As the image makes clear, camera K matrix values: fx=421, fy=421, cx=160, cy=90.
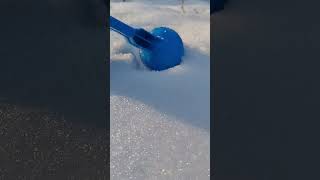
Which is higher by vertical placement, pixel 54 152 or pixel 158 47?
pixel 54 152

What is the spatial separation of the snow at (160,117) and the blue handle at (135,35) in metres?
0.06

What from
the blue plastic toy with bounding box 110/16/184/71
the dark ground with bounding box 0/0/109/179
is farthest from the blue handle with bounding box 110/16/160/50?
the dark ground with bounding box 0/0/109/179

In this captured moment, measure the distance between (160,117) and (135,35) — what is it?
14.9 inches

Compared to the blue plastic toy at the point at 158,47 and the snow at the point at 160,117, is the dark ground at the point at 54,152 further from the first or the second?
the blue plastic toy at the point at 158,47

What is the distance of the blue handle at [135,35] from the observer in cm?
113

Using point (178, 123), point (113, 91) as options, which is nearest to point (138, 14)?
point (113, 91)

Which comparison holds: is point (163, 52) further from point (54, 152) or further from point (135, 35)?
point (54, 152)

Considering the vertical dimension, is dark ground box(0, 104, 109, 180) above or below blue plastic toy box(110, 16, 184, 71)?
above

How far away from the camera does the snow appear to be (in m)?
0.73

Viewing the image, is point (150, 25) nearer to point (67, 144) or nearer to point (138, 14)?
point (138, 14)

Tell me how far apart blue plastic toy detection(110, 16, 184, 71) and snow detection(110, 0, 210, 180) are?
30mm

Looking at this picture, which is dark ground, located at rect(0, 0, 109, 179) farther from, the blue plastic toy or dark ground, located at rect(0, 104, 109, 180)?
the blue plastic toy

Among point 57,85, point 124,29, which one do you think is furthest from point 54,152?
point 124,29

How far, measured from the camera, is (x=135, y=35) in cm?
117
